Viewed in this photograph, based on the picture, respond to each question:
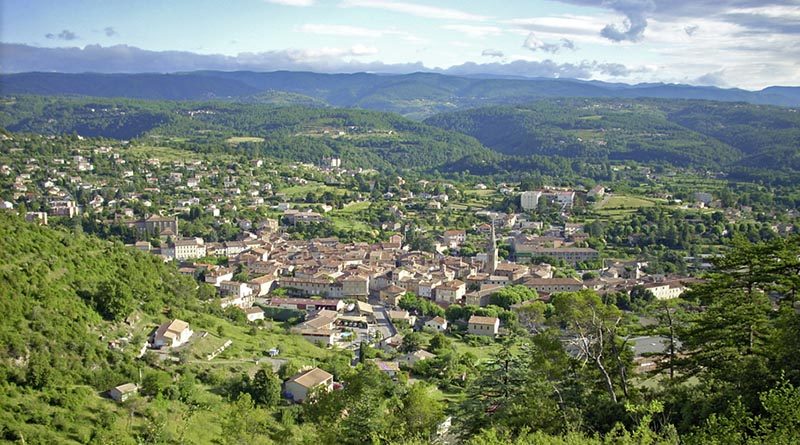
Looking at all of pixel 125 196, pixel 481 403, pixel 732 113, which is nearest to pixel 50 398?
A: pixel 481 403

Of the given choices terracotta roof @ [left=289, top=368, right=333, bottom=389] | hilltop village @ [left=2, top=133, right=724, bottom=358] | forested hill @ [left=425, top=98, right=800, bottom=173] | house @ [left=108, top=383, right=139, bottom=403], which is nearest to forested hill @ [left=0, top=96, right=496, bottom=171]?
forested hill @ [left=425, top=98, right=800, bottom=173]

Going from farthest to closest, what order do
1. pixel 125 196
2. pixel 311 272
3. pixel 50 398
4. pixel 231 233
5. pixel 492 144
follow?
pixel 492 144 → pixel 125 196 → pixel 231 233 → pixel 311 272 → pixel 50 398

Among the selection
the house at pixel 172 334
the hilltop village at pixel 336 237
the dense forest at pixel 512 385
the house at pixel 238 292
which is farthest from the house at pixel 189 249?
the dense forest at pixel 512 385

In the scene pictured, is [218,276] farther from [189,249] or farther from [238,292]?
[189,249]

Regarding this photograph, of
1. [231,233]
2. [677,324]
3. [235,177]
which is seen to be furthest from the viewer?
[235,177]

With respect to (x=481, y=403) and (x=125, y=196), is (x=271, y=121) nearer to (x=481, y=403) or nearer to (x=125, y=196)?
(x=125, y=196)

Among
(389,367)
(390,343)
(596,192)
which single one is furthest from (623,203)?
(389,367)

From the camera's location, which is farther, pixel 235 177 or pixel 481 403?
pixel 235 177
